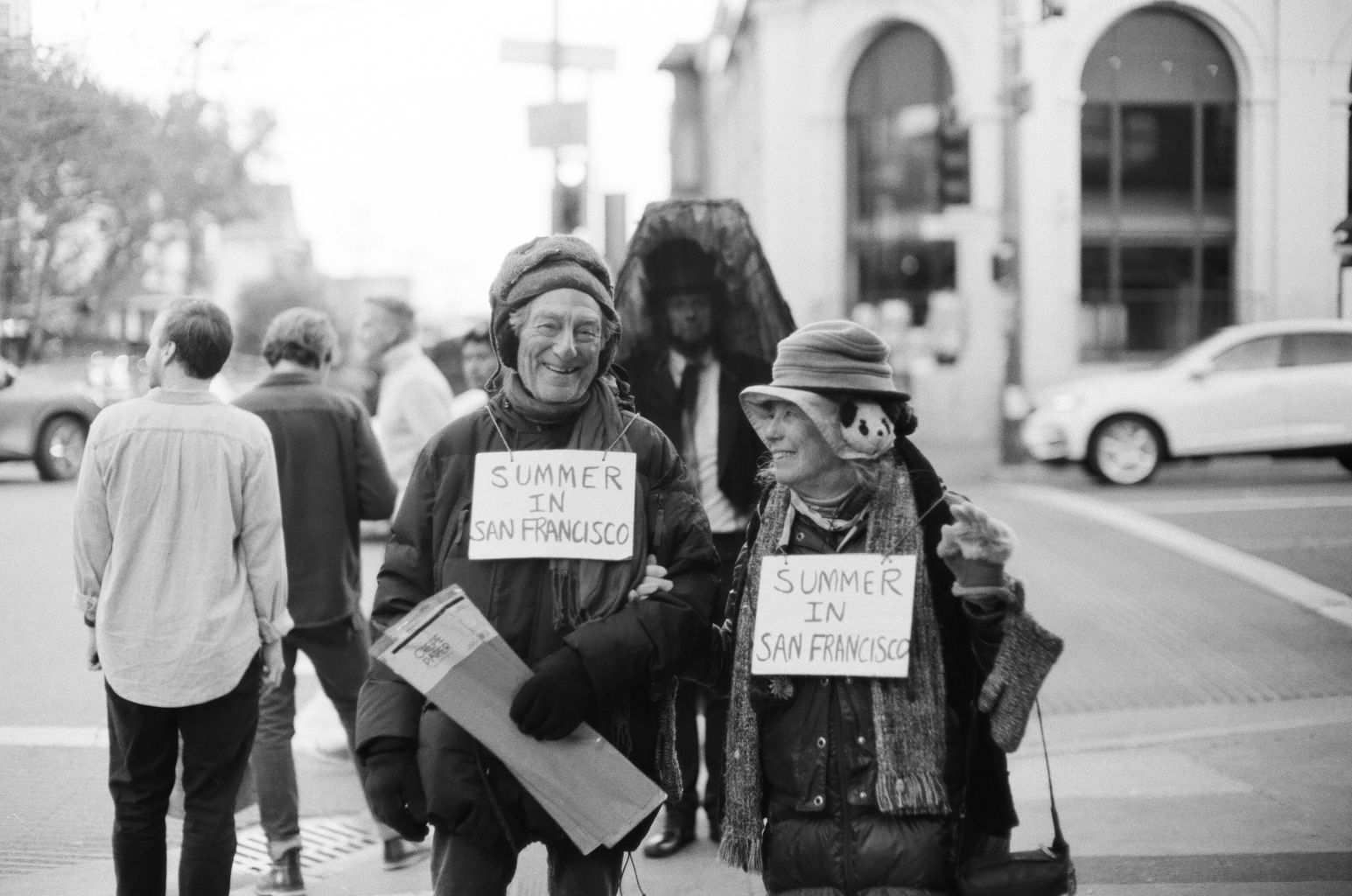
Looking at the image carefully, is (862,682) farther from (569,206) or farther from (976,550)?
(569,206)

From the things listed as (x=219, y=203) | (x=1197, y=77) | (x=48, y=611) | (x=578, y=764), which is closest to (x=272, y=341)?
(x=578, y=764)

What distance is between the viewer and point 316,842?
6188mm

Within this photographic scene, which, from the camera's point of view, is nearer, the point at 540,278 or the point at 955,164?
the point at 540,278

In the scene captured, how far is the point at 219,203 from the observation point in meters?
11.1

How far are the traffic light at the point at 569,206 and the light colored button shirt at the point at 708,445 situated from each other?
7000mm

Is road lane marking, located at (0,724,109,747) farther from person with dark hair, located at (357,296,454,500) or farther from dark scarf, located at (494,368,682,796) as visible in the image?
dark scarf, located at (494,368,682,796)

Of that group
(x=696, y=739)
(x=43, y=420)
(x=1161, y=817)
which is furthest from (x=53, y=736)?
(x=43, y=420)

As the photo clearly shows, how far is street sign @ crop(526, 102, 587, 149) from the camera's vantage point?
486 inches

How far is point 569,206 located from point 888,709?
391 inches

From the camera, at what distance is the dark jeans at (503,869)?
3.37 metres

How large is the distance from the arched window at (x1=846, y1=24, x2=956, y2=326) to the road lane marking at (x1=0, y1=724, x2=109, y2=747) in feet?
70.6

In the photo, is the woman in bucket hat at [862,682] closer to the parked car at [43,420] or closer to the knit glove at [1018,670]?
the knit glove at [1018,670]

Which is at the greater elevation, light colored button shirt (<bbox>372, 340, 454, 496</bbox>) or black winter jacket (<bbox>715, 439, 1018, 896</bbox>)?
light colored button shirt (<bbox>372, 340, 454, 496</bbox>)

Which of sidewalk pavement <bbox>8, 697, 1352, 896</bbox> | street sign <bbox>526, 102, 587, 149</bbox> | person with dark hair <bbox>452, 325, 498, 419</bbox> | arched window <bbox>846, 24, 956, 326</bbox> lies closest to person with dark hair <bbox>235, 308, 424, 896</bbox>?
sidewalk pavement <bbox>8, 697, 1352, 896</bbox>
